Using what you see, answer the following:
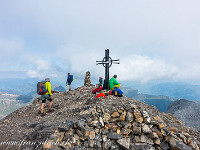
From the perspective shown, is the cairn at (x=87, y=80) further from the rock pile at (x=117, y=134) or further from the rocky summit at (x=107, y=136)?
the rock pile at (x=117, y=134)

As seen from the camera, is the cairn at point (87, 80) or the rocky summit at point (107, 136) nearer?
the rocky summit at point (107, 136)

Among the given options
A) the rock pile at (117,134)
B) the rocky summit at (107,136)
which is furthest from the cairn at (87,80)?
the rock pile at (117,134)

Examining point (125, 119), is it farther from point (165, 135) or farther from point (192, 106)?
point (192, 106)

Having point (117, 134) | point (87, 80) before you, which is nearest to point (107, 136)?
point (117, 134)

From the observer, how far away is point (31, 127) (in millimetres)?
8492

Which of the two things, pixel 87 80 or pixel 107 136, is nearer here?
pixel 107 136

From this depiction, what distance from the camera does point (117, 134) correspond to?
19.1 feet

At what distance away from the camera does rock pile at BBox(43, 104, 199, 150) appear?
532cm

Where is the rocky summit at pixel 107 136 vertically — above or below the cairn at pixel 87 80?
below

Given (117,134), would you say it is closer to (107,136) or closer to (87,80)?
(107,136)

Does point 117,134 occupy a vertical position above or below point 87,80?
below

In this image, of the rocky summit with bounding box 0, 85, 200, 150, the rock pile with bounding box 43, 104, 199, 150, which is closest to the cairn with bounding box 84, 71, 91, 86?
the rocky summit with bounding box 0, 85, 200, 150

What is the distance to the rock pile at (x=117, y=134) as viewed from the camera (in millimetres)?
5316

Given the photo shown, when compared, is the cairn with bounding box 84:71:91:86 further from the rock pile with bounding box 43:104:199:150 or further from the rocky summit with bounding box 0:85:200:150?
the rock pile with bounding box 43:104:199:150
